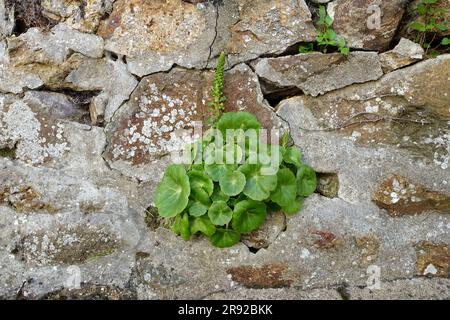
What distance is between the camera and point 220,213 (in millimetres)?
1822

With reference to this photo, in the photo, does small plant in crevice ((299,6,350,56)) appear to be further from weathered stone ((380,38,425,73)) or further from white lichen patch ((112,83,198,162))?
white lichen patch ((112,83,198,162))

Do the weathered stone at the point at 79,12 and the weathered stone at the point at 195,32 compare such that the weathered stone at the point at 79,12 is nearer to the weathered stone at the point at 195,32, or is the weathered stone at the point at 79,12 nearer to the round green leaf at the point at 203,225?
the weathered stone at the point at 195,32

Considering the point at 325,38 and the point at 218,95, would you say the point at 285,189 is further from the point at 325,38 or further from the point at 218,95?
the point at 325,38

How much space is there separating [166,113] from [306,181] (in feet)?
1.90

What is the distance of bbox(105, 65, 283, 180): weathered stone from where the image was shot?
1.99 m

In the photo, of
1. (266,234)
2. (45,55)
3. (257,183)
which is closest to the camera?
(257,183)

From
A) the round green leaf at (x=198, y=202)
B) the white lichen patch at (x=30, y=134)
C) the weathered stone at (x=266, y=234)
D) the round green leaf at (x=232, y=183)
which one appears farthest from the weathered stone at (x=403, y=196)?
the white lichen patch at (x=30, y=134)


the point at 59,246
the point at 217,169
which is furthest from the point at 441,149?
the point at 59,246

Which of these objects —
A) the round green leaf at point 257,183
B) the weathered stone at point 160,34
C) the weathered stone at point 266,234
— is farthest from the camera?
the weathered stone at point 160,34

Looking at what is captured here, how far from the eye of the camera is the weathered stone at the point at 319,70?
1995 mm

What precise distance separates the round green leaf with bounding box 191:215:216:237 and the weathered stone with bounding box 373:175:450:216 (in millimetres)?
606

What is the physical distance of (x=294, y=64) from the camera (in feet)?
6.61

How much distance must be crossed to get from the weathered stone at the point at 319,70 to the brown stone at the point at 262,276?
67 cm
